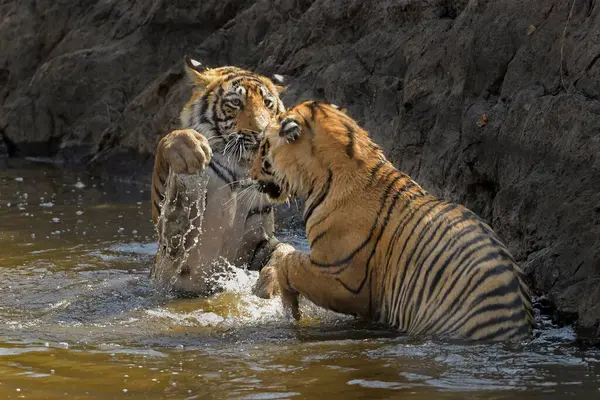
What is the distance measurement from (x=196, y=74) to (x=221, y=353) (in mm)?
2425

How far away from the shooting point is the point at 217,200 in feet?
20.0

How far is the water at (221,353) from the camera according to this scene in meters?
3.91

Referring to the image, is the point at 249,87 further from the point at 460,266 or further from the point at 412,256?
the point at 460,266

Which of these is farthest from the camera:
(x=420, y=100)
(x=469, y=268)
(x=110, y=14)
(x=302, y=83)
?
(x=110, y=14)

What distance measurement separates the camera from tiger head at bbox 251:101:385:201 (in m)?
5.08

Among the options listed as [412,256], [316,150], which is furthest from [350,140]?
[412,256]

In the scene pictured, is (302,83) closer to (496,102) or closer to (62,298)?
(496,102)

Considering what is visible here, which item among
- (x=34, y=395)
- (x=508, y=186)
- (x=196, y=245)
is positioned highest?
(x=508, y=186)

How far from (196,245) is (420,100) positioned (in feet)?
6.63

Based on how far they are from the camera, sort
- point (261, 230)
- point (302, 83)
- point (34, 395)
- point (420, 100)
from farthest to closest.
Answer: point (302, 83) → point (420, 100) → point (261, 230) → point (34, 395)

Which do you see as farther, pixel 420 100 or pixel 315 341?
pixel 420 100

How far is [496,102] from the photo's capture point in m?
6.34

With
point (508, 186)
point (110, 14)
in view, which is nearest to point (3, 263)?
point (508, 186)

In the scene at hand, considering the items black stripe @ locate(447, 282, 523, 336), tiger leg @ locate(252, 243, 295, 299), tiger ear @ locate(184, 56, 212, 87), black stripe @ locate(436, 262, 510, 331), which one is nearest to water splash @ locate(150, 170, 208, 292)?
tiger leg @ locate(252, 243, 295, 299)
